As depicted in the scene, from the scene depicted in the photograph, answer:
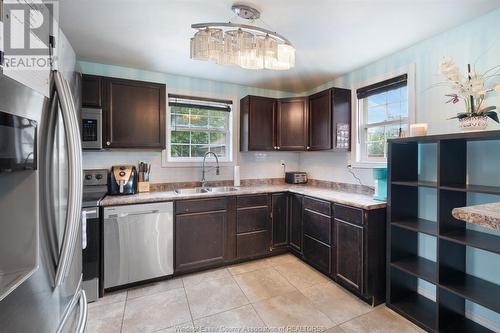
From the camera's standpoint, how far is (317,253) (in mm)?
2744

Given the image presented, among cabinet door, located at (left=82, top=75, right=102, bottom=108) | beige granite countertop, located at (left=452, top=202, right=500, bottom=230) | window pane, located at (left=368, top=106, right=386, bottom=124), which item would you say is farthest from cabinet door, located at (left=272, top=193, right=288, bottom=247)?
beige granite countertop, located at (left=452, top=202, right=500, bottom=230)

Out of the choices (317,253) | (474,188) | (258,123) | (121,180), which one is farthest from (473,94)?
(121,180)

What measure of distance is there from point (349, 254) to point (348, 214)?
38 cm

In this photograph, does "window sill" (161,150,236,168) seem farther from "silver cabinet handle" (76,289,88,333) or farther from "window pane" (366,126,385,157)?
"silver cabinet handle" (76,289,88,333)

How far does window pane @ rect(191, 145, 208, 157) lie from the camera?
343cm

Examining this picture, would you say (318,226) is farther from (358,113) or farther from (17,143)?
(17,143)

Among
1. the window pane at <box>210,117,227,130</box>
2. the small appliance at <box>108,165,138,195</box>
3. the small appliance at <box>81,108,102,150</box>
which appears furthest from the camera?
the window pane at <box>210,117,227,130</box>

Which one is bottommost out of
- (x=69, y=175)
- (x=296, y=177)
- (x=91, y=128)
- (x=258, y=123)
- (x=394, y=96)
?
(x=296, y=177)

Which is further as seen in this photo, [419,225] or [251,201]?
[251,201]

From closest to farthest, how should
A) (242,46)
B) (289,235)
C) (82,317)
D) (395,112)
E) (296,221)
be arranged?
(82,317)
(242,46)
(395,112)
(296,221)
(289,235)

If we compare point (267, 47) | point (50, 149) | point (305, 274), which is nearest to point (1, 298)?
point (50, 149)

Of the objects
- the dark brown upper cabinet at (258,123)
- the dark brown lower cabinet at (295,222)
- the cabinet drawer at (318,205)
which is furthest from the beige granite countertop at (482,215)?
the dark brown upper cabinet at (258,123)

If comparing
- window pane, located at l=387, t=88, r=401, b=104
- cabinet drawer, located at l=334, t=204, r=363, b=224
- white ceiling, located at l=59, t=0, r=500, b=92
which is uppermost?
white ceiling, located at l=59, t=0, r=500, b=92

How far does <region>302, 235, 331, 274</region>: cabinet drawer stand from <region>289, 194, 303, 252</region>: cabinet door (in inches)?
4.9
